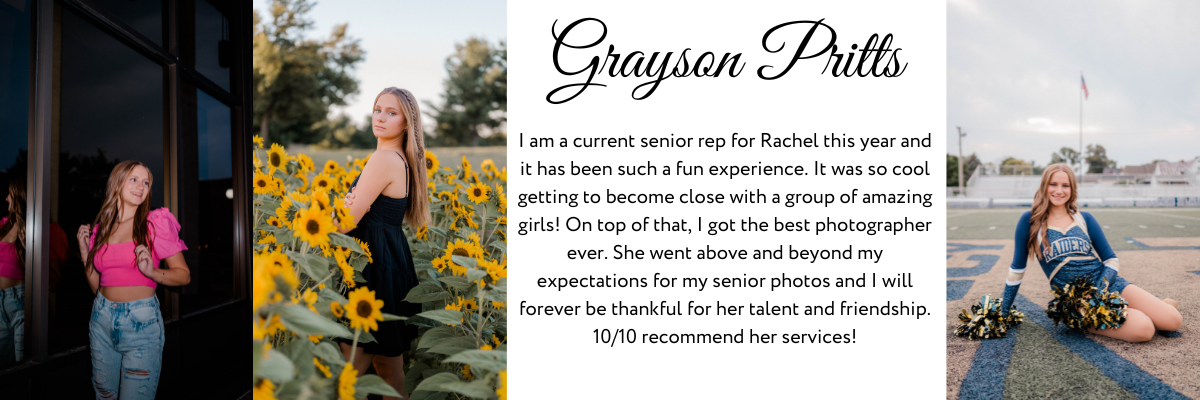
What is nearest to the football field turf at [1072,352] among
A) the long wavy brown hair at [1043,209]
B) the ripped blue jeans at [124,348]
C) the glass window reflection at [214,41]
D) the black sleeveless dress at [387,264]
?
the long wavy brown hair at [1043,209]

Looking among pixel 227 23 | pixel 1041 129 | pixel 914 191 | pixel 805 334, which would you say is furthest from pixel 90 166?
pixel 1041 129

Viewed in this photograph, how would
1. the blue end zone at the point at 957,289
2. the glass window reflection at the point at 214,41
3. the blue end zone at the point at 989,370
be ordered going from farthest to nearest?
the blue end zone at the point at 957,289, the glass window reflection at the point at 214,41, the blue end zone at the point at 989,370

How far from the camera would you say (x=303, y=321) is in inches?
25.6

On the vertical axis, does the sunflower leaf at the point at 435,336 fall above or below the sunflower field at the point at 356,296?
below

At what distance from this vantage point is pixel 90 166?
6.10ft

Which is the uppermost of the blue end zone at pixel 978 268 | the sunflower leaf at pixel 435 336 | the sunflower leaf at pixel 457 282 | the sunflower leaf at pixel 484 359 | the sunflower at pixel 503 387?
the sunflower leaf at pixel 457 282

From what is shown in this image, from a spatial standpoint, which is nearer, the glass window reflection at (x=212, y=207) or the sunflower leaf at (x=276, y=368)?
the sunflower leaf at (x=276, y=368)

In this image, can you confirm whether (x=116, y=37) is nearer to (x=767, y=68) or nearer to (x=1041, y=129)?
(x=767, y=68)

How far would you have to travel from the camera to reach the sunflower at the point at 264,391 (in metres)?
0.70

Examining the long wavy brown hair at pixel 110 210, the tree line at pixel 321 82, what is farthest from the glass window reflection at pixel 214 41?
the tree line at pixel 321 82

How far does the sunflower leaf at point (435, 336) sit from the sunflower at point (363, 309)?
0.12m

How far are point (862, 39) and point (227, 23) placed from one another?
2.94m

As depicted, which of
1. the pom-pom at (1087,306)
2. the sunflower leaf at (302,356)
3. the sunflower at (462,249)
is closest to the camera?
the sunflower leaf at (302,356)

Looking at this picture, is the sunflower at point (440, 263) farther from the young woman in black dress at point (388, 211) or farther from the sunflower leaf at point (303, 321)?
the sunflower leaf at point (303, 321)
